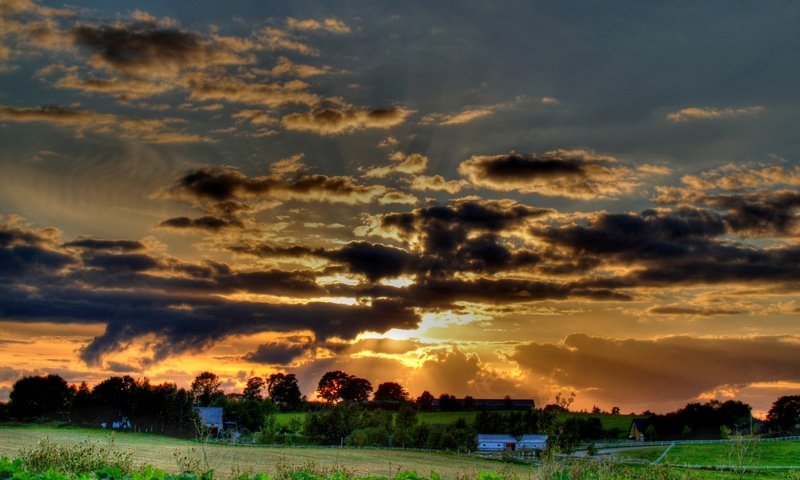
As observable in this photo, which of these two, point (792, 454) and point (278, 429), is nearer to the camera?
point (792, 454)

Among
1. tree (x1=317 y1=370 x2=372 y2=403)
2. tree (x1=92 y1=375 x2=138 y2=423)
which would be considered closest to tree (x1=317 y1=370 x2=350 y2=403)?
tree (x1=317 y1=370 x2=372 y2=403)

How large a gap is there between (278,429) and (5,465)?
105 meters

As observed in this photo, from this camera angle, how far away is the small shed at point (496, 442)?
11462 cm

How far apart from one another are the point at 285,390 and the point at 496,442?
76.3m

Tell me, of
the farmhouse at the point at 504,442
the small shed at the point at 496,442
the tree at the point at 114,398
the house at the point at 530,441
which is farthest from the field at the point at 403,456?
the tree at the point at 114,398

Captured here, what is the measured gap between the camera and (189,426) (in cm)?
12900

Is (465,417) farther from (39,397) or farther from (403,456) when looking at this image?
(39,397)

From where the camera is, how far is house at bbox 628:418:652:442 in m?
136

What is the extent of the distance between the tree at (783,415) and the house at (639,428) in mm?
20991

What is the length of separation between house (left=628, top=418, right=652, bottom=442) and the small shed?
30.3 m

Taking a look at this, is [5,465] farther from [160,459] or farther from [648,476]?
[160,459]

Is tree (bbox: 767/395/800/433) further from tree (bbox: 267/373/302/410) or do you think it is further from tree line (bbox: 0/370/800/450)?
tree (bbox: 267/373/302/410)

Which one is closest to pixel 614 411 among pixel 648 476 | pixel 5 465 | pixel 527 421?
pixel 527 421

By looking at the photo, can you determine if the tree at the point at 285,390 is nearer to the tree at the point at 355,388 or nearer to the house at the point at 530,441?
the tree at the point at 355,388
